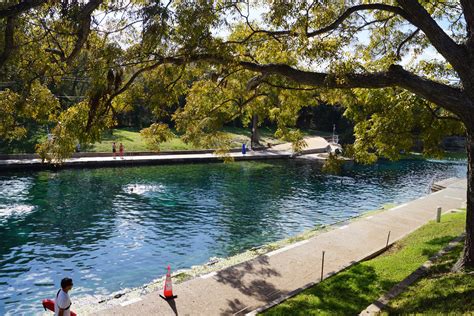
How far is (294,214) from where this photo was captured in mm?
24625

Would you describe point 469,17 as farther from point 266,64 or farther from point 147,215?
point 147,215

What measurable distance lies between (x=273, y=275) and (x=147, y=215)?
1221 centimetres

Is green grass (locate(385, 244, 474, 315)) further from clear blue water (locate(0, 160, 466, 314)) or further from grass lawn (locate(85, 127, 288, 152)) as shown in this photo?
grass lawn (locate(85, 127, 288, 152))

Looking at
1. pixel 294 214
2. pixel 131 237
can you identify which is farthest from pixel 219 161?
pixel 131 237

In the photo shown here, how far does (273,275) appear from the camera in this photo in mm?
12570

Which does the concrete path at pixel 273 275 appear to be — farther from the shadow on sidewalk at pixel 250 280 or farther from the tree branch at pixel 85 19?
the tree branch at pixel 85 19

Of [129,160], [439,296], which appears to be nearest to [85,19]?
[439,296]

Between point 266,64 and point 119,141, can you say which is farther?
point 119,141

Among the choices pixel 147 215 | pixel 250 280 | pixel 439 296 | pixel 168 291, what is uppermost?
pixel 439 296

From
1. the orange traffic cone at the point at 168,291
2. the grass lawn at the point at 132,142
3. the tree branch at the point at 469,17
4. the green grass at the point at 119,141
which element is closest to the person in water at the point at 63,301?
the orange traffic cone at the point at 168,291

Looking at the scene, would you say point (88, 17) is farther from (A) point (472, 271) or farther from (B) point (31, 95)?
(A) point (472, 271)

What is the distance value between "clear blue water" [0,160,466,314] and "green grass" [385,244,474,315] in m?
8.91

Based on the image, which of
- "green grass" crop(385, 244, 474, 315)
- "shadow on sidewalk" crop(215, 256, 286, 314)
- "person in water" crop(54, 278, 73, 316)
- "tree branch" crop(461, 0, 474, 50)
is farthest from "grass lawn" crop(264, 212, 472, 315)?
"tree branch" crop(461, 0, 474, 50)

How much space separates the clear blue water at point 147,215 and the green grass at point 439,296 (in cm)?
891
